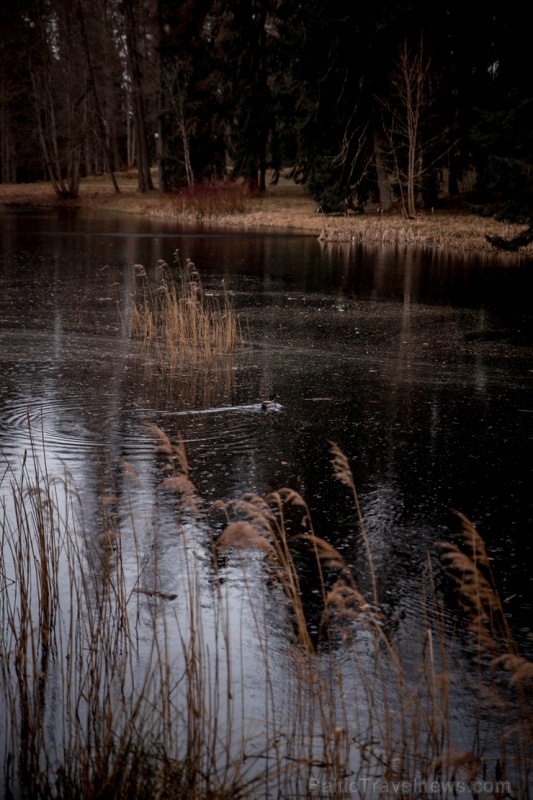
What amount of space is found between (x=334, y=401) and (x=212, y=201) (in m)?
32.1

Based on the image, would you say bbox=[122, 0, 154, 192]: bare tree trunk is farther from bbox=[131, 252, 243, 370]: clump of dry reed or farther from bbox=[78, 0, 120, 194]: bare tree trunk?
bbox=[131, 252, 243, 370]: clump of dry reed

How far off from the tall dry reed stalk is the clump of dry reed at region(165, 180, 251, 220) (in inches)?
1399

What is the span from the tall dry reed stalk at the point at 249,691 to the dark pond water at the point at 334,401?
58 cm

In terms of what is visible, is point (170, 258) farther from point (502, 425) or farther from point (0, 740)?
point (0, 740)

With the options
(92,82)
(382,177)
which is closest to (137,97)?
(92,82)

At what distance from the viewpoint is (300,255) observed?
2556cm

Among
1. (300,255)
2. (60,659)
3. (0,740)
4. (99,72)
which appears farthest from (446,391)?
(99,72)

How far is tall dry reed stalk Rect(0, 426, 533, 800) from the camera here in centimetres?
326

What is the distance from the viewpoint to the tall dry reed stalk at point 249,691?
10.7ft

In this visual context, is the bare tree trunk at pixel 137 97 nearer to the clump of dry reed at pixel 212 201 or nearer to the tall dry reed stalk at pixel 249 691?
the clump of dry reed at pixel 212 201

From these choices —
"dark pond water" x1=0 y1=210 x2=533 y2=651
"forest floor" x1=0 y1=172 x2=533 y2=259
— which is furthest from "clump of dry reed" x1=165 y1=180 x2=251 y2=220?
"dark pond water" x1=0 y1=210 x2=533 y2=651

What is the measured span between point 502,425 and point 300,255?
1763 centimetres

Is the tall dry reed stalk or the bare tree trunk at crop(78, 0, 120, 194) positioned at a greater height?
the bare tree trunk at crop(78, 0, 120, 194)

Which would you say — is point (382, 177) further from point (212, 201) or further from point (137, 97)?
point (137, 97)
